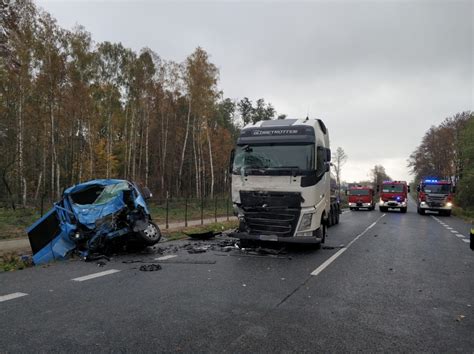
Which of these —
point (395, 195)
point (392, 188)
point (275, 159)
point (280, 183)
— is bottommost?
point (395, 195)

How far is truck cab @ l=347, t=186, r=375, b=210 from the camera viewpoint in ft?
109

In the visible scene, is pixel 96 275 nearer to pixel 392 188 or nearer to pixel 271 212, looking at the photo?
pixel 271 212

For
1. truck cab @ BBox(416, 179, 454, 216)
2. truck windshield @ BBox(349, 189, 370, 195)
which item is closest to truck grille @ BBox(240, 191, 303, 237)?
truck cab @ BBox(416, 179, 454, 216)

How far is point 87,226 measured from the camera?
8.00 metres

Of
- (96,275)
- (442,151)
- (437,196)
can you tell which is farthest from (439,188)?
(442,151)

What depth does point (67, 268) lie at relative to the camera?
22.9ft

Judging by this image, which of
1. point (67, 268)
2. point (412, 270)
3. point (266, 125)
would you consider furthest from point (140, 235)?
point (412, 270)

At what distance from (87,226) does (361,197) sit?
1168 inches

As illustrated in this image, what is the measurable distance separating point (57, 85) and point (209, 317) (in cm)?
2533

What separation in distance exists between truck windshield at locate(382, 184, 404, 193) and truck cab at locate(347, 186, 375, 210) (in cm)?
181

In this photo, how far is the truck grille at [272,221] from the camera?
859 centimetres

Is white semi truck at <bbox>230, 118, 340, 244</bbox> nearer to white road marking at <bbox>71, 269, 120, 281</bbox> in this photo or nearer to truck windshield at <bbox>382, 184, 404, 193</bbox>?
white road marking at <bbox>71, 269, 120, 281</bbox>

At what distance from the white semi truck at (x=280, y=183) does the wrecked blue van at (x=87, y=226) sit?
2.62 metres

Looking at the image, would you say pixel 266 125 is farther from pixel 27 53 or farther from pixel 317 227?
pixel 27 53
